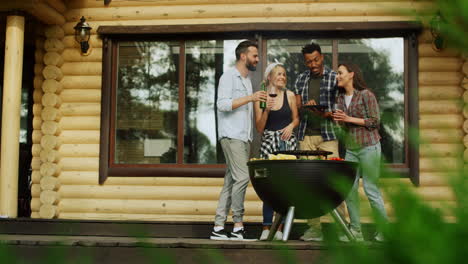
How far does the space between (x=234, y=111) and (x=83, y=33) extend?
2650mm

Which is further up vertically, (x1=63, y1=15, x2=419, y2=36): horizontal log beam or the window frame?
(x1=63, y1=15, x2=419, y2=36): horizontal log beam

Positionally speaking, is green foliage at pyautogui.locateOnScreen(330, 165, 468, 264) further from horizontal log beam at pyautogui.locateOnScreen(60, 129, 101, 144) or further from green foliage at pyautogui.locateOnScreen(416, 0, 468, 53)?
horizontal log beam at pyautogui.locateOnScreen(60, 129, 101, 144)

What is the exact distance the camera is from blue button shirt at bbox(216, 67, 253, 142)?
6.08 meters

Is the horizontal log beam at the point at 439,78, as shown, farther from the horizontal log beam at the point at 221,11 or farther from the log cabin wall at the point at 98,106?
the horizontal log beam at the point at 221,11

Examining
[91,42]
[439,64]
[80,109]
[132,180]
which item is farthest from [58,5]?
[439,64]

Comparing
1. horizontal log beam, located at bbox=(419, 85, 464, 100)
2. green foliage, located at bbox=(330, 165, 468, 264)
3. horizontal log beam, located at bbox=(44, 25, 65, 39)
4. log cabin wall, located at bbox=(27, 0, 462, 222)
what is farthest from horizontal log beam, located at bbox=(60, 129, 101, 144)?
green foliage, located at bbox=(330, 165, 468, 264)

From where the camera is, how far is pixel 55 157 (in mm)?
8078

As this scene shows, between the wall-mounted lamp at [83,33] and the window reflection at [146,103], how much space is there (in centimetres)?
41

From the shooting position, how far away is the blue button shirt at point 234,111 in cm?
608

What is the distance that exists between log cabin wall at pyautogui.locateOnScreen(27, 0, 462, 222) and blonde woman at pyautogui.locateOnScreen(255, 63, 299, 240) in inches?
64.4

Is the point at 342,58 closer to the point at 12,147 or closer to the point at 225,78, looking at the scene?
the point at 225,78

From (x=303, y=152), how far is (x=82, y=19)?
3504 mm

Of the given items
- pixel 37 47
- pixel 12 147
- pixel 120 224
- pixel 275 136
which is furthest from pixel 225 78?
pixel 37 47

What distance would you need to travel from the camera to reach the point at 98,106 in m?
8.18
